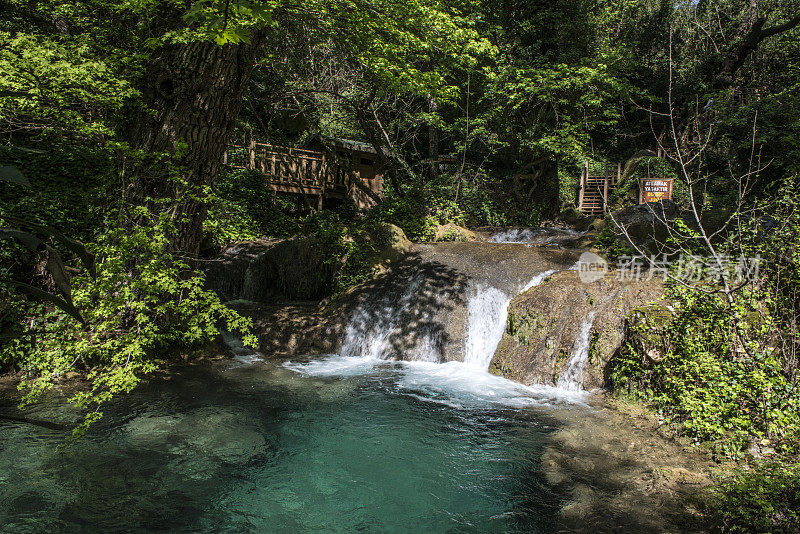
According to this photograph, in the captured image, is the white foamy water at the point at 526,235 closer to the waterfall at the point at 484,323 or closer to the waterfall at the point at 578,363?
the waterfall at the point at 484,323

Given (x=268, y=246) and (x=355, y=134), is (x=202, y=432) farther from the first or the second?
(x=355, y=134)

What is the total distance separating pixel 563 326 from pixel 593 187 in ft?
52.6

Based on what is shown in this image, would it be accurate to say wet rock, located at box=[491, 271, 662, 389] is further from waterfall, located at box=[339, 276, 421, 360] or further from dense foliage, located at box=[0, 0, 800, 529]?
waterfall, located at box=[339, 276, 421, 360]

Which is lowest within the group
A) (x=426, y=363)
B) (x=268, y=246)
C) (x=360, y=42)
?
(x=426, y=363)

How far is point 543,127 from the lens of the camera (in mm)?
18469

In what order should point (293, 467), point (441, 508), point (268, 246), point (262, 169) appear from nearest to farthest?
point (441, 508) < point (293, 467) < point (268, 246) < point (262, 169)

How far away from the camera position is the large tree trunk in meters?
6.73

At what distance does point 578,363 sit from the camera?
7.55 m

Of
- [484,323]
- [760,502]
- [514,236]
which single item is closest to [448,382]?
[484,323]

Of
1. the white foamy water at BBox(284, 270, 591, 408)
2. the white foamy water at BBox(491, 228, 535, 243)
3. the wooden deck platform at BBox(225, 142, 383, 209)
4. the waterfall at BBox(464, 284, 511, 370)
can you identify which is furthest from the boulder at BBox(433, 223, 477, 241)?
the wooden deck platform at BBox(225, 142, 383, 209)

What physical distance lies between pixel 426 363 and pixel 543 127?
12.8 m

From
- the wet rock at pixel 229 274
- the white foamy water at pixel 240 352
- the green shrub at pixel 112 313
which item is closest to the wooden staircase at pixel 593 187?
the wet rock at pixel 229 274

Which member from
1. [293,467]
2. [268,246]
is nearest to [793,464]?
[293,467]

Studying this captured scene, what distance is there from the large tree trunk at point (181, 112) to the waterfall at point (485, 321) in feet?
17.4
